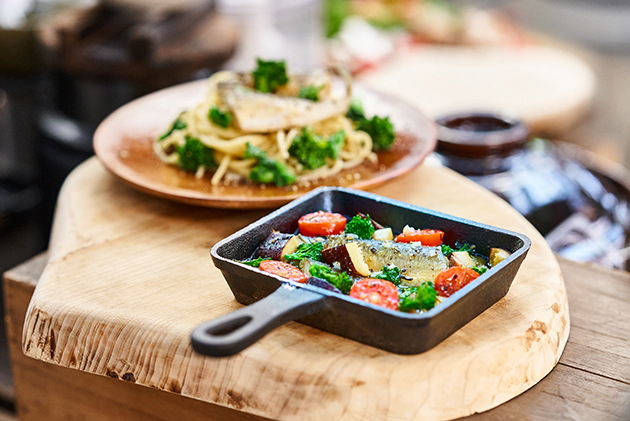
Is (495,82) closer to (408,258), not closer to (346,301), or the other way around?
(408,258)

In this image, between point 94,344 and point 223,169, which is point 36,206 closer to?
point 223,169

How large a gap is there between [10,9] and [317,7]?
2.27m

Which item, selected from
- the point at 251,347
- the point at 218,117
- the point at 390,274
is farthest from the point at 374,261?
the point at 218,117

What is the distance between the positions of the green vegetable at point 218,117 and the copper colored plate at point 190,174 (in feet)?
0.79

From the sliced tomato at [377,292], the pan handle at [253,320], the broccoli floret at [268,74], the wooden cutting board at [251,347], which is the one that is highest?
the broccoli floret at [268,74]

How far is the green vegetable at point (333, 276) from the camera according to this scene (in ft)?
5.22

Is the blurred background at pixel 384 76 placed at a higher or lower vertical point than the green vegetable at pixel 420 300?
lower

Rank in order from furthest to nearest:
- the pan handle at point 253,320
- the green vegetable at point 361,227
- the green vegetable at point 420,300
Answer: the green vegetable at point 361,227 < the green vegetable at point 420,300 < the pan handle at point 253,320

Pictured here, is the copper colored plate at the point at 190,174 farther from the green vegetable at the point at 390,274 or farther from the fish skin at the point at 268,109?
the green vegetable at the point at 390,274

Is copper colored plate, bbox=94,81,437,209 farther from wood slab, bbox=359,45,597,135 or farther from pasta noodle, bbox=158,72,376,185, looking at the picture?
wood slab, bbox=359,45,597,135

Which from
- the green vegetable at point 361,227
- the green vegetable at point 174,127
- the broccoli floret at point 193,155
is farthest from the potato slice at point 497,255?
the green vegetable at point 174,127

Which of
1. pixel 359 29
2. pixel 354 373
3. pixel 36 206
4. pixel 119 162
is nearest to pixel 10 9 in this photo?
pixel 36 206

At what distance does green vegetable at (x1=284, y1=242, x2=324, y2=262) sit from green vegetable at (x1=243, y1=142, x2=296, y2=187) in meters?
0.57

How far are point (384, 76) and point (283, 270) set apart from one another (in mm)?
4496
